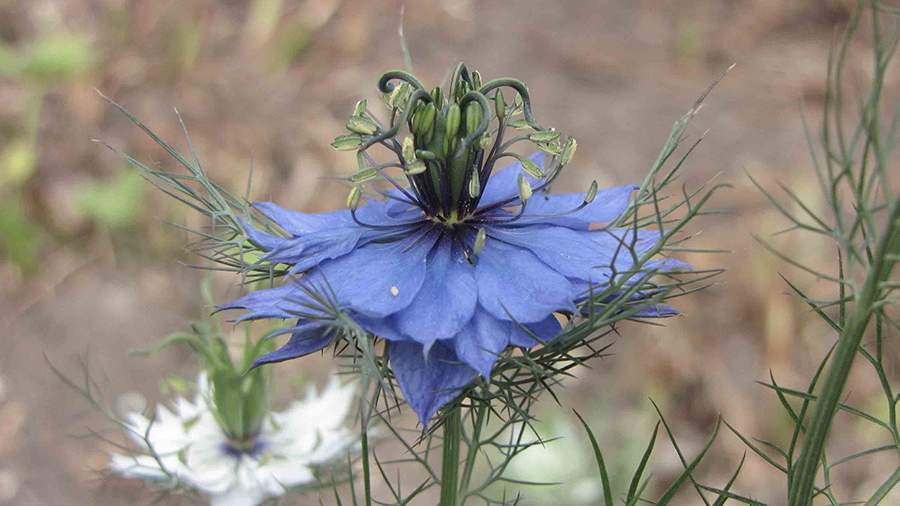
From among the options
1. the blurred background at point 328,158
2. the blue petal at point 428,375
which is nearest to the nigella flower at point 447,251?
the blue petal at point 428,375

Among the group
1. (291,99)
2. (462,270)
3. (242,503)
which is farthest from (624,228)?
(291,99)

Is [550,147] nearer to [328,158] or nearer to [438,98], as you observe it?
[438,98]

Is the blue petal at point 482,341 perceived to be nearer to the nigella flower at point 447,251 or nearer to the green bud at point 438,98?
the nigella flower at point 447,251

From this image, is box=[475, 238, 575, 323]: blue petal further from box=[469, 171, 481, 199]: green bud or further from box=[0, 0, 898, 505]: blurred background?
box=[0, 0, 898, 505]: blurred background

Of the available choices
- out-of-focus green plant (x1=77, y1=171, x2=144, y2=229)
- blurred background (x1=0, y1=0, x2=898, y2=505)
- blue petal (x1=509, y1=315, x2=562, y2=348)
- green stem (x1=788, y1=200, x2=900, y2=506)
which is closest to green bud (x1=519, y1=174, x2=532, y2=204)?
blue petal (x1=509, y1=315, x2=562, y2=348)

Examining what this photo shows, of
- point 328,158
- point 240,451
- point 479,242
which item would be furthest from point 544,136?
point 328,158

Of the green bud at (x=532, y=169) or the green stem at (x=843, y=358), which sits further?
the green bud at (x=532, y=169)

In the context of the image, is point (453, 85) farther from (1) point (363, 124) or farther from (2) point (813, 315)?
(2) point (813, 315)
